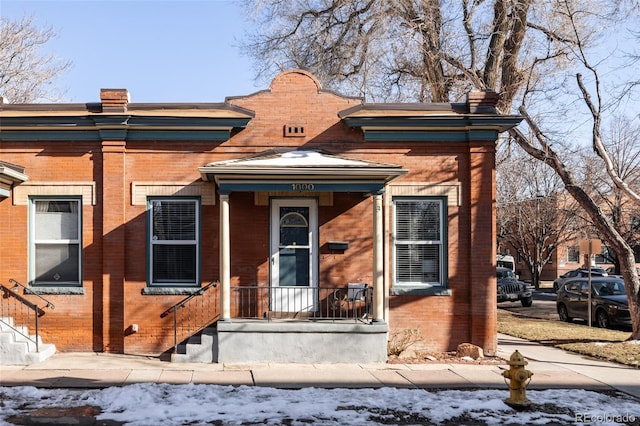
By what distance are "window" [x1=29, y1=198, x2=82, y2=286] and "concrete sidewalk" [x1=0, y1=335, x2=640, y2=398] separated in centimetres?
164

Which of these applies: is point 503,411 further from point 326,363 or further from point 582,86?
point 582,86

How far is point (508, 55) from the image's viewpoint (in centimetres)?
2188

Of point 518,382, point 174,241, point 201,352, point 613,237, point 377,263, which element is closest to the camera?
point 518,382

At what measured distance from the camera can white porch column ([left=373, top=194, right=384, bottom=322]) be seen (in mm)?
12312

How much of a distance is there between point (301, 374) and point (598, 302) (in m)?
14.0

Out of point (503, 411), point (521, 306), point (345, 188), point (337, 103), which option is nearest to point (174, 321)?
point (345, 188)

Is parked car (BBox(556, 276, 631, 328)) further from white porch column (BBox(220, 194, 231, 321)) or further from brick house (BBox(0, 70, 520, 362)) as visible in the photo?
white porch column (BBox(220, 194, 231, 321))

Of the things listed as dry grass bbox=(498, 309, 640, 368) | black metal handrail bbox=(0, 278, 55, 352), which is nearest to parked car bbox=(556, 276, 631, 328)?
dry grass bbox=(498, 309, 640, 368)

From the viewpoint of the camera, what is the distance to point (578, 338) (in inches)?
663

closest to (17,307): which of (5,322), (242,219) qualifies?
(5,322)

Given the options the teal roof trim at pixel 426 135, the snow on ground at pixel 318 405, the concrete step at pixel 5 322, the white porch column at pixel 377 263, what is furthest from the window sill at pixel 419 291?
the concrete step at pixel 5 322

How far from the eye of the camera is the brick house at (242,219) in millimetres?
12906

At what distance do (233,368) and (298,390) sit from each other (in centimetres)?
206

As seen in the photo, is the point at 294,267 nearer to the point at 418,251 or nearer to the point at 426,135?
the point at 418,251
